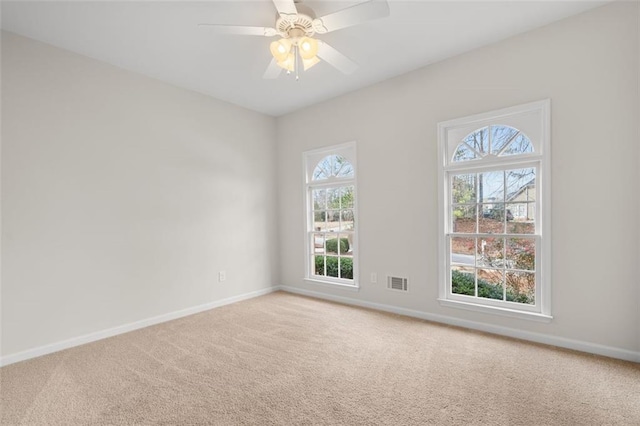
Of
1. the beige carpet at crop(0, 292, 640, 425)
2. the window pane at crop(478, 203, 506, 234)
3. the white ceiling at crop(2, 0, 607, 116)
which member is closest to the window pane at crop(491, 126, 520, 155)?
the window pane at crop(478, 203, 506, 234)

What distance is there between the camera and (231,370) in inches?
94.3

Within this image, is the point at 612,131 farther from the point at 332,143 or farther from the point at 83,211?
the point at 83,211

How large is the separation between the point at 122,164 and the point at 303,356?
8.76 feet

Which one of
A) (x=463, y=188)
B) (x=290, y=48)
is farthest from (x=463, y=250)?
(x=290, y=48)

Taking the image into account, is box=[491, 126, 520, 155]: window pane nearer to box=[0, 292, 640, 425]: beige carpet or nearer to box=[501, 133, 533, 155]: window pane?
box=[501, 133, 533, 155]: window pane

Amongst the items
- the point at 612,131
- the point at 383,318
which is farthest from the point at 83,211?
the point at 612,131

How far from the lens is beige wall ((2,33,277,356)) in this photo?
2.62m

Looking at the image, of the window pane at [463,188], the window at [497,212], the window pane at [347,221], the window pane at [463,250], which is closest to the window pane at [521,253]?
the window at [497,212]

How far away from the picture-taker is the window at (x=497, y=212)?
2773 mm

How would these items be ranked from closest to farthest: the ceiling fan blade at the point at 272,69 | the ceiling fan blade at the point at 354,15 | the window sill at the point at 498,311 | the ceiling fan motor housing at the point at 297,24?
the ceiling fan blade at the point at 354,15
the ceiling fan motor housing at the point at 297,24
the ceiling fan blade at the point at 272,69
the window sill at the point at 498,311

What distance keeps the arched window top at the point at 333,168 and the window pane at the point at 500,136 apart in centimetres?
168

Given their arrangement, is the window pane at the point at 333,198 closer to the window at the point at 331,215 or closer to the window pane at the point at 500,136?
the window at the point at 331,215

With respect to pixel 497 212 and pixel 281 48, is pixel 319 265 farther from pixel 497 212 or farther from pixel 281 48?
pixel 281 48

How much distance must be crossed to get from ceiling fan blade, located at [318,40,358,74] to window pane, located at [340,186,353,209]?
1.85m
